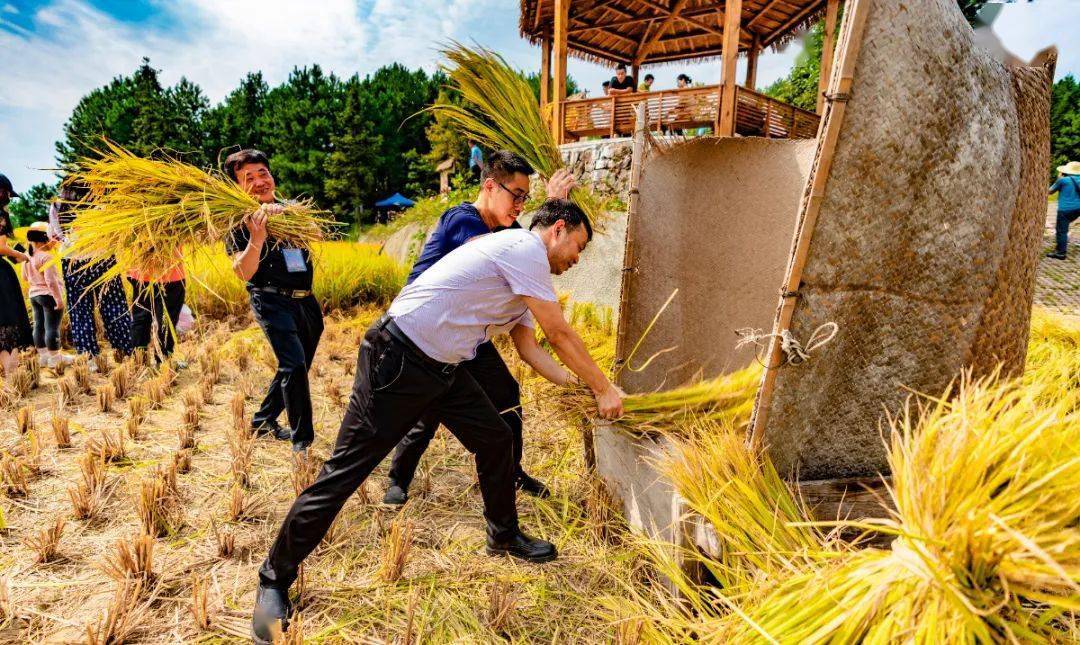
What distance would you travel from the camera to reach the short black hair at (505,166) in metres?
2.35

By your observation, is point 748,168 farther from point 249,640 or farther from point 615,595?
point 249,640

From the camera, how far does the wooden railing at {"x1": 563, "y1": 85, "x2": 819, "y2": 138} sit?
7.25 m

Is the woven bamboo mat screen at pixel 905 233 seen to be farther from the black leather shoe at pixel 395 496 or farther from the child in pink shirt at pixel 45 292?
the child in pink shirt at pixel 45 292

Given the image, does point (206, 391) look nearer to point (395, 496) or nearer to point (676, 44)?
point (395, 496)

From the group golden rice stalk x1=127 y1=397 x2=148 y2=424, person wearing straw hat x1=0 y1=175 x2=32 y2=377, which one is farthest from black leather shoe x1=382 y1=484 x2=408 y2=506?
person wearing straw hat x1=0 y1=175 x2=32 y2=377

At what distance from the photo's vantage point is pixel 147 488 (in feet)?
7.66

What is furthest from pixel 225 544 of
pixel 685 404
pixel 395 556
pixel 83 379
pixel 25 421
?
pixel 83 379

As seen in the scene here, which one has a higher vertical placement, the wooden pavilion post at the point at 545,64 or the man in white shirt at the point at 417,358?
the wooden pavilion post at the point at 545,64

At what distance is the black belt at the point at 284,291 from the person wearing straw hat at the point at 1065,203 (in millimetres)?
9105

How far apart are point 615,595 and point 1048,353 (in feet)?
9.31

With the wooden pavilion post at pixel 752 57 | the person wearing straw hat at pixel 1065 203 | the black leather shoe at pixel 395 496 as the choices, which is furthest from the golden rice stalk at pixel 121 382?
the person wearing straw hat at pixel 1065 203

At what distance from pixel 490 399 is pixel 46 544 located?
1.83 metres

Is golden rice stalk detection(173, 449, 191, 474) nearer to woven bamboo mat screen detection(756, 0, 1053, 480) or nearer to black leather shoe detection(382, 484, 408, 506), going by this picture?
black leather shoe detection(382, 484, 408, 506)

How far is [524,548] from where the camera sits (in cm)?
224
